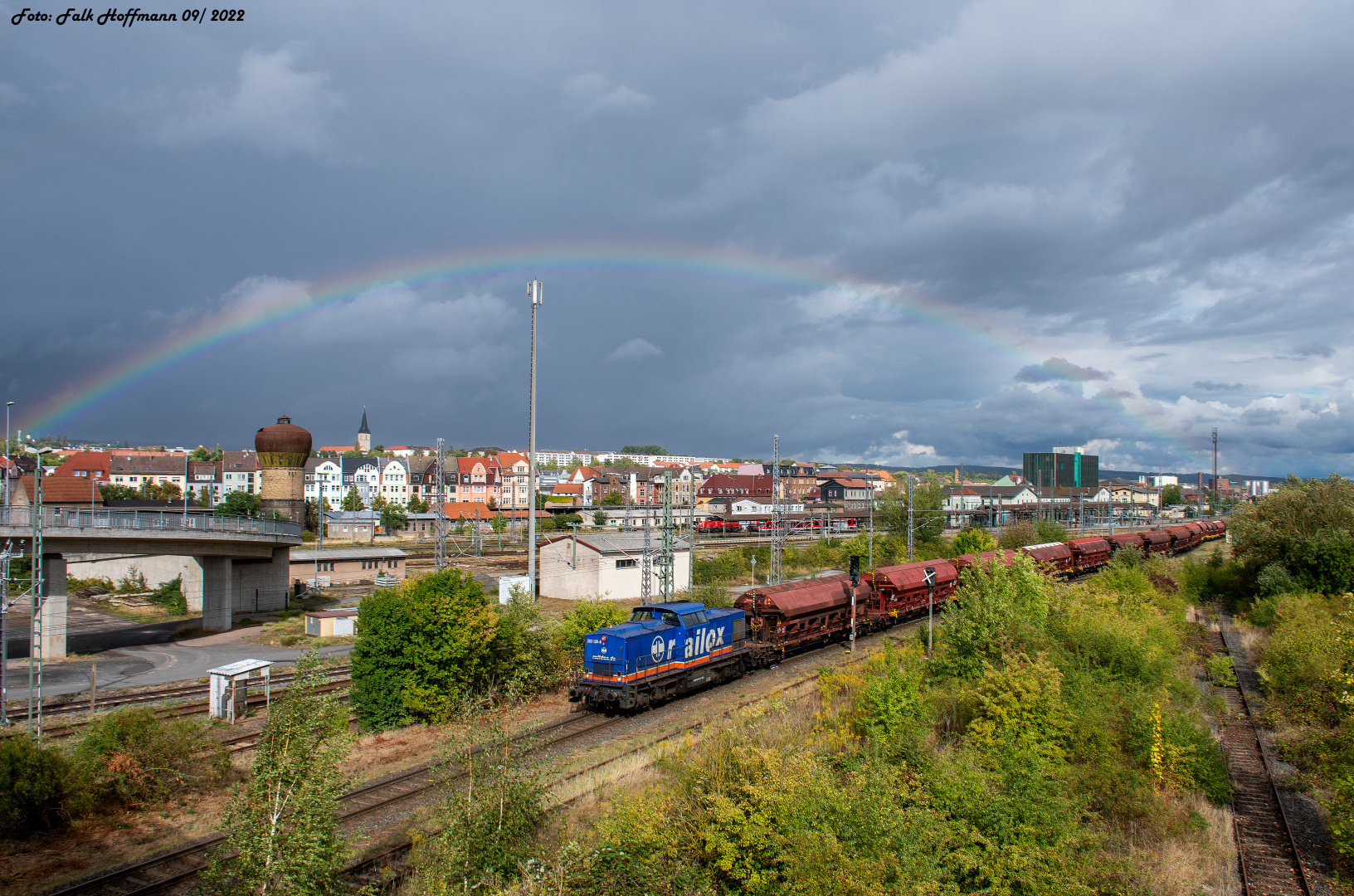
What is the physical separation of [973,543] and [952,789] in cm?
4876

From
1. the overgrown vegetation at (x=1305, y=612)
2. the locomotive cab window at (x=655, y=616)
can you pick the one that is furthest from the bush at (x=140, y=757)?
the overgrown vegetation at (x=1305, y=612)

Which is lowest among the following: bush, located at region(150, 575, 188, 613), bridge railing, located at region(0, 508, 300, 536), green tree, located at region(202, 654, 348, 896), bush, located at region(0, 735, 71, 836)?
bush, located at region(150, 575, 188, 613)

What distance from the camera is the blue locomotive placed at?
23844 mm

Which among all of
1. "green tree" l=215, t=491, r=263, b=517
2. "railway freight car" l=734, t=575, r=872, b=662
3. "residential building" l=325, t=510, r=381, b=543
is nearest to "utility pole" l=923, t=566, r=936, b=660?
"railway freight car" l=734, t=575, r=872, b=662

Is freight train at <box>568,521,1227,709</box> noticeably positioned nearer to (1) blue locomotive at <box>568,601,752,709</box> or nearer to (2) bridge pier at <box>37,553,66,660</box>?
(1) blue locomotive at <box>568,601,752,709</box>

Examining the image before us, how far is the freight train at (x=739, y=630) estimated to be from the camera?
79.0 ft

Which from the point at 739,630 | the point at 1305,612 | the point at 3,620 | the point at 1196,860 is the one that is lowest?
the point at 1196,860

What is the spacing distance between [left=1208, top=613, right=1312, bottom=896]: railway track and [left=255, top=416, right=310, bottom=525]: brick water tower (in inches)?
2331

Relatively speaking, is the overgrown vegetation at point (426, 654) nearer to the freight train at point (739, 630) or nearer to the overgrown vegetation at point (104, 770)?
the freight train at point (739, 630)

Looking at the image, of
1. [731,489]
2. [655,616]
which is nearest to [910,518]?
[655,616]

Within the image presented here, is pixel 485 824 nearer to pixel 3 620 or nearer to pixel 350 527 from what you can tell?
pixel 3 620

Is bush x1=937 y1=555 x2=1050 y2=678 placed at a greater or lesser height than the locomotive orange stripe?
greater

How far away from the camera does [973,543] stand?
6100 centimetres

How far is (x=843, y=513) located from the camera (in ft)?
340
